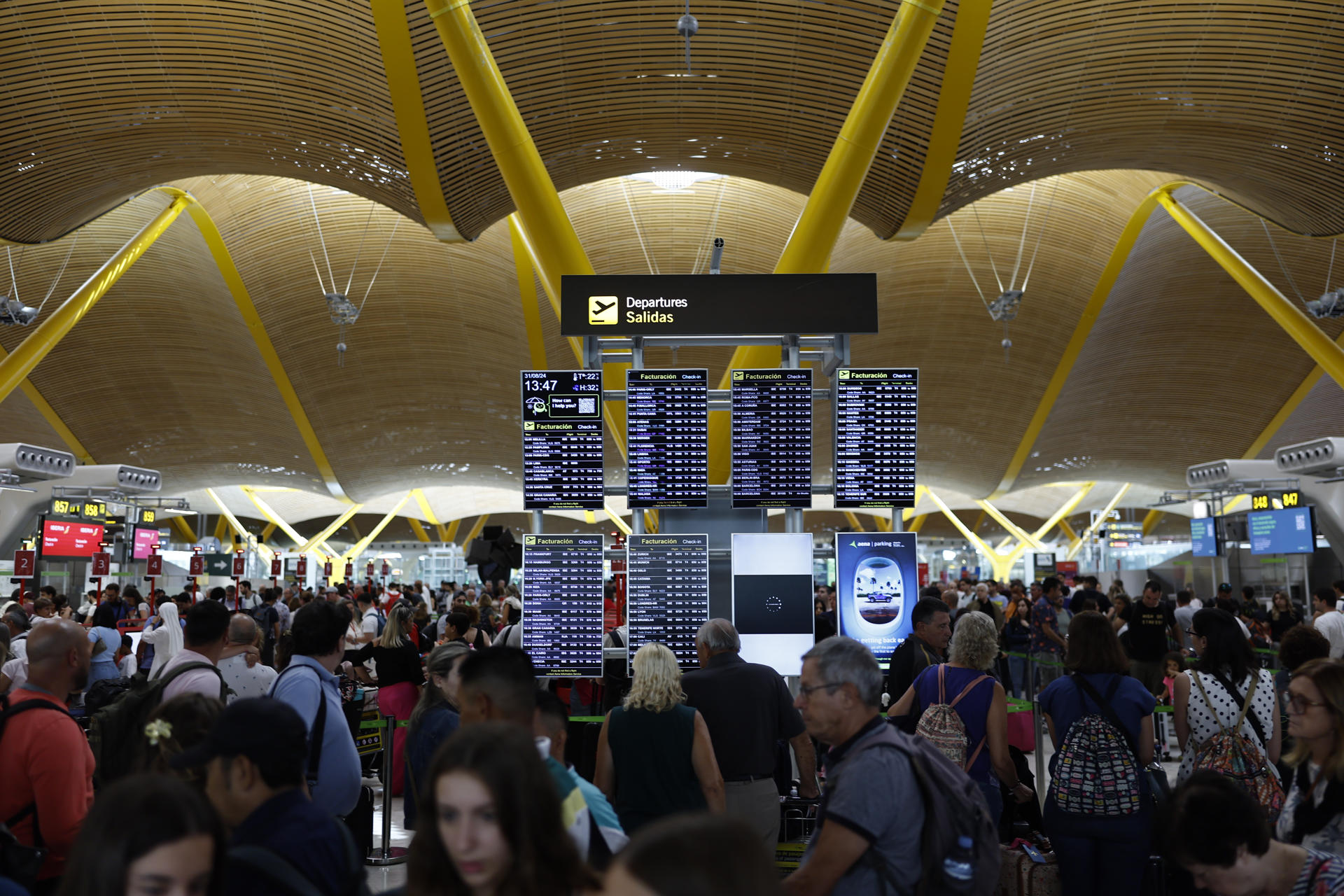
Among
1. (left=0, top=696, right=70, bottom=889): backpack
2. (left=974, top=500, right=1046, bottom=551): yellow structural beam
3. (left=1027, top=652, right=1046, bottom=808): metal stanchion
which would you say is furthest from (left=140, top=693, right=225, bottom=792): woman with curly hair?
(left=974, top=500, right=1046, bottom=551): yellow structural beam

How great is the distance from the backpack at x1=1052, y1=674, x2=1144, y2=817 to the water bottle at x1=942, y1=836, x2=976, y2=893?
193 centimetres

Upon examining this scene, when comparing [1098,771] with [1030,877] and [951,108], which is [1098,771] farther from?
[951,108]

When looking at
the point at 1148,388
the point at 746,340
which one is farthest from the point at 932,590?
the point at 1148,388

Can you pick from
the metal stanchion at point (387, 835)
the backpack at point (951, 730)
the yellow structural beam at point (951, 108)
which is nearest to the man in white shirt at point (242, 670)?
the metal stanchion at point (387, 835)

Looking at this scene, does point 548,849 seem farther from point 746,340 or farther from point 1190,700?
point 746,340

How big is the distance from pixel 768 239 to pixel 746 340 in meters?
15.4

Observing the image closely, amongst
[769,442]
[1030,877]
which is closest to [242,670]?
[769,442]

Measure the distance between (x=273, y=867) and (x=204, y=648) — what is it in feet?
9.50

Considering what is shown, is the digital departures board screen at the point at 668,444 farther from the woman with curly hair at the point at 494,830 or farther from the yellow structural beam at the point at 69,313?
the yellow structural beam at the point at 69,313

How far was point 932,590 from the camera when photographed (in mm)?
11008

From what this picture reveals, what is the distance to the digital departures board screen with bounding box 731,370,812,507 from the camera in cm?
907

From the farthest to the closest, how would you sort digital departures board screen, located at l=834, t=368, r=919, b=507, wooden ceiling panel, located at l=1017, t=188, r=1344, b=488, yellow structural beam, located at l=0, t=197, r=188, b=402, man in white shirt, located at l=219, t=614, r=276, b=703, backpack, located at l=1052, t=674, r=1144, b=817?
wooden ceiling panel, located at l=1017, t=188, r=1344, b=488 < yellow structural beam, located at l=0, t=197, r=188, b=402 < digital departures board screen, located at l=834, t=368, r=919, b=507 < man in white shirt, located at l=219, t=614, r=276, b=703 < backpack, located at l=1052, t=674, r=1144, b=817

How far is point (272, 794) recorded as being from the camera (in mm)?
2719

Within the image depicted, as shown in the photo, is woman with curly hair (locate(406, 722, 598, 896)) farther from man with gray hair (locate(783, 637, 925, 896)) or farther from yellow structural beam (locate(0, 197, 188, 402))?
yellow structural beam (locate(0, 197, 188, 402))
